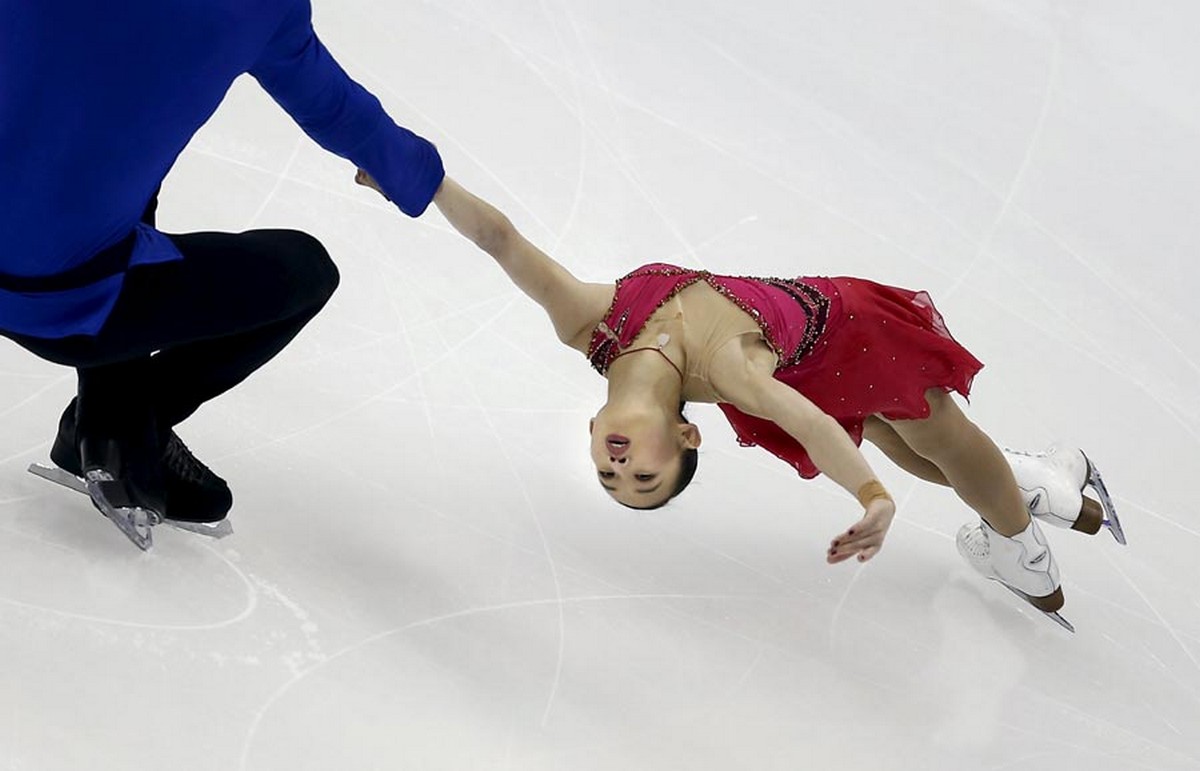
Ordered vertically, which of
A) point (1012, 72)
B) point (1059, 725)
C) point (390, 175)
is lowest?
point (1059, 725)

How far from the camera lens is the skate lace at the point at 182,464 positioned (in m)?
2.84

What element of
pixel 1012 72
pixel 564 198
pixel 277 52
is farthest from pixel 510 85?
pixel 277 52

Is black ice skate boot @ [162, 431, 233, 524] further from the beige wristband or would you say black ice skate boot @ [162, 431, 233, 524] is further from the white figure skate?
the white figure skate

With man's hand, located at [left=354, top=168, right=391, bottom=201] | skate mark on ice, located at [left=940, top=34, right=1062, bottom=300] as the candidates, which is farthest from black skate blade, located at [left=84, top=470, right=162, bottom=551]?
skate mark on ice, located at [left=940, top=34, right=1062, bottom=300]

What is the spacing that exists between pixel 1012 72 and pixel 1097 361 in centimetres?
131

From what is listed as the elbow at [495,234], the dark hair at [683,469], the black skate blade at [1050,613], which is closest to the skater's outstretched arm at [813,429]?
the dark hair at [683,469]

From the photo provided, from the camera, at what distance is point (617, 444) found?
8.55ft

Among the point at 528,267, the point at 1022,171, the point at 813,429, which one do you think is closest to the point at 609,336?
the point at 528,267

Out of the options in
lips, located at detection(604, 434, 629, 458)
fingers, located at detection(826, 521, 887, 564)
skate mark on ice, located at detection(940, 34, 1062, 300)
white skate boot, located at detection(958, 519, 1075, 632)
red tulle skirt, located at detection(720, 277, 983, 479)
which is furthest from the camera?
skate mark on ice, located at detection(940, 34, 1062, 300)

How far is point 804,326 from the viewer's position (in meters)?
2.99

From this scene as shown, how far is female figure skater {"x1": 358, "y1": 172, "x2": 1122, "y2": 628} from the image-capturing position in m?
2.64

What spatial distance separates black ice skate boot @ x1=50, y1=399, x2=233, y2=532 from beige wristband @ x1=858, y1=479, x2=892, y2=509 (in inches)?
47.7

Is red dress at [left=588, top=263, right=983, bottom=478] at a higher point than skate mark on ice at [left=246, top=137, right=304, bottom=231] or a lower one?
higher

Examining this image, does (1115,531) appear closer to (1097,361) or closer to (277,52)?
(1097,361)
